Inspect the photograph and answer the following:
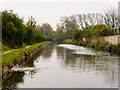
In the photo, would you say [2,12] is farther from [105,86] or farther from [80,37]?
[80,37]

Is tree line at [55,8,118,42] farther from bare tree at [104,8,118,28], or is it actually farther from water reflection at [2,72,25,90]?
water reflection at [2,72,25,90]

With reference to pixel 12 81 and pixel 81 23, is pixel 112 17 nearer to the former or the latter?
pixel 81 23

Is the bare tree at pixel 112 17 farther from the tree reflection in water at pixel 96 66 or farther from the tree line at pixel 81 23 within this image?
the tree reflection in water at pixel 96 66

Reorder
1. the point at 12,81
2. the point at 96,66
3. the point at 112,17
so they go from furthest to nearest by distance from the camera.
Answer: the point at 112,17 < the point at 96,66 < the point at 12,81

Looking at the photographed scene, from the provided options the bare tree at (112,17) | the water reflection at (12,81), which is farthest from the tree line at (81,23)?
the water reflection at (12,81)

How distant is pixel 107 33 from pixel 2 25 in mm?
29343

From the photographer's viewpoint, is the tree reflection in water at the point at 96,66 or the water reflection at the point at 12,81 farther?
the tree reflection in water at the point at 96,66

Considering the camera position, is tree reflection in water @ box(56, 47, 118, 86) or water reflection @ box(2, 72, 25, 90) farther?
tree reflection in water @ box(56, 47, 118, 86)

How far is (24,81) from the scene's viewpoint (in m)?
11.2

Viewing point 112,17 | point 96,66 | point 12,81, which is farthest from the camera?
point 112,17

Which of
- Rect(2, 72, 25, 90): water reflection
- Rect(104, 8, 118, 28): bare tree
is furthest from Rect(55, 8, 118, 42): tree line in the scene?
Rect(2, 72, 25, 90): water reflection

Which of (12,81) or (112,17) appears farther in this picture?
(112,17)

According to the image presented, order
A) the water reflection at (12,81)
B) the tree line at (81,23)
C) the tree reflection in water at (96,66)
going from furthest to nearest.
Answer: the tree line at (81,23), the tree reflection in water at (96,66), the water reflection at (12,81)

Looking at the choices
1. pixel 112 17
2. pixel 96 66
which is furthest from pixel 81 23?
pixel 96 66
